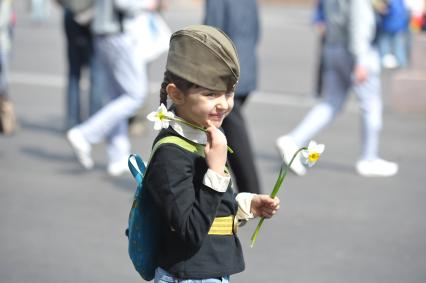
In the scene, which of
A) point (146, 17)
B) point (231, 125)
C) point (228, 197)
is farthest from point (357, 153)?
point (228, 197)

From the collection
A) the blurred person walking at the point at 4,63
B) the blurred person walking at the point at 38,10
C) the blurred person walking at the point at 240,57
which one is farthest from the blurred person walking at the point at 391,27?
the blurred person walking at the point at 38,10

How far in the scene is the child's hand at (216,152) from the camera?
9.64ft

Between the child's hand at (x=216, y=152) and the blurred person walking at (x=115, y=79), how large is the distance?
4706 mm

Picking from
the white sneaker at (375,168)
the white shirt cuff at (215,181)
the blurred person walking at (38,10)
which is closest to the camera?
the white shirt cuff at (215,181)

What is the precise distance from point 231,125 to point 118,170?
1.72 meters

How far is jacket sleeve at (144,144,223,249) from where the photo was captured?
116 inches

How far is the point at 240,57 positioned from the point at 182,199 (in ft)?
11.8

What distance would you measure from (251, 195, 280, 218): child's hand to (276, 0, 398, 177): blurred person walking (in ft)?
13.8

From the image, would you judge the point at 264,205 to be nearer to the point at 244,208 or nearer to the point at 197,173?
the point at 244,208

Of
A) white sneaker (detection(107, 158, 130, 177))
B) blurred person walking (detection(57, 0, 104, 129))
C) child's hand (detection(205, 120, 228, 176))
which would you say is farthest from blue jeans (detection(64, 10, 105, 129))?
child's hand (detection(205, 120, 228, 176))

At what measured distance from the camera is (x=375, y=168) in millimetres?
8062

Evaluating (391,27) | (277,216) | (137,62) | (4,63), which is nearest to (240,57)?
(277,216)

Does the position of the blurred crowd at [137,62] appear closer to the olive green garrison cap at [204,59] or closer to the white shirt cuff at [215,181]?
the olive green garrison cap at [204,59]

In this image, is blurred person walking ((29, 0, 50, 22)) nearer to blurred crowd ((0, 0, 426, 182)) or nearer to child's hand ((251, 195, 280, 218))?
blurred crowd ((0, 0, 426, 182))
